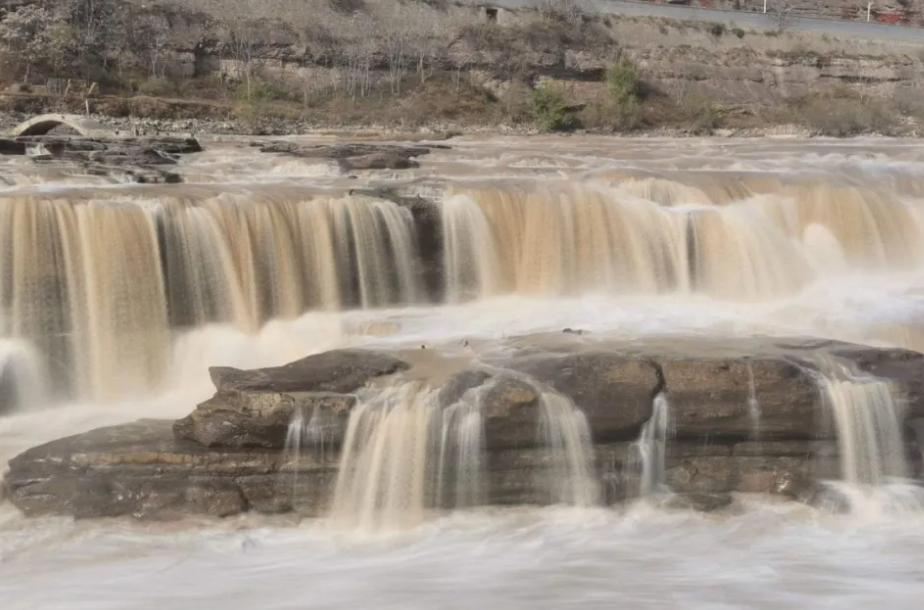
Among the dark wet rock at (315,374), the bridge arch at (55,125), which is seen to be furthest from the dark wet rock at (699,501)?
the bridge arch at (55,125)

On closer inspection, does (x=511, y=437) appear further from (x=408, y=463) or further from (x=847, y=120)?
(x=847, y=120)

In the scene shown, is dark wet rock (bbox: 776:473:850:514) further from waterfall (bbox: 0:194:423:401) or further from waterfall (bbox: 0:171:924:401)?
waterfall (bbox: 0:194:423:401)

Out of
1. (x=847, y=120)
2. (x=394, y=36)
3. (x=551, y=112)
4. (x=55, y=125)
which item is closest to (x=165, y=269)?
(x=55, y=125)

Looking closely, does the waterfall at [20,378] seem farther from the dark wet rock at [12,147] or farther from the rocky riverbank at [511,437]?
the dark wet rock at [12,147]

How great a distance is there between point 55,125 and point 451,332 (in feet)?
60.5

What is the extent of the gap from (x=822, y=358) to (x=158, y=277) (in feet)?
24.6

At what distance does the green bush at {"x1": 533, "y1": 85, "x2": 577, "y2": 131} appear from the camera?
3625cm

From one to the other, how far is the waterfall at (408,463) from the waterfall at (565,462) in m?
0.58

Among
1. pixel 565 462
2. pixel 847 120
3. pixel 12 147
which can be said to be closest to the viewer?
pixel 565 462

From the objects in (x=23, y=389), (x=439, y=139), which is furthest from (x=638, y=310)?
(x=439, y=139)

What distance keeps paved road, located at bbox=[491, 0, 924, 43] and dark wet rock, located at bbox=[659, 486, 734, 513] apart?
42456 millimetres

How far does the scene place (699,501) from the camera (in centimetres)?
763

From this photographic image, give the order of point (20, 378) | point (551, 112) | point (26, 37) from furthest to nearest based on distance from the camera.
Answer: point (551, 112) < point (26, 37) < point (20, 378)

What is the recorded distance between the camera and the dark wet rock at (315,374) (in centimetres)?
779
